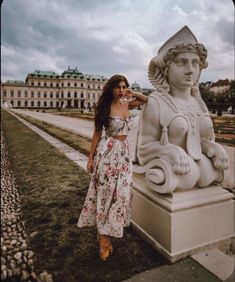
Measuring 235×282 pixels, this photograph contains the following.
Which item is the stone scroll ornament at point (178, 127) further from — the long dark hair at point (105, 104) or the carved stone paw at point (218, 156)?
the long dark hair at point (105, 104)

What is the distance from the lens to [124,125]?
7.36ft

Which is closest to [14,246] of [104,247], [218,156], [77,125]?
[104,247]

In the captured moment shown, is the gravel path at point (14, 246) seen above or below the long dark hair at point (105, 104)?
below

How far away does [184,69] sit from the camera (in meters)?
2.33

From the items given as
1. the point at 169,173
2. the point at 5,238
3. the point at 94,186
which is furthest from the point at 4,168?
the point at 169,173

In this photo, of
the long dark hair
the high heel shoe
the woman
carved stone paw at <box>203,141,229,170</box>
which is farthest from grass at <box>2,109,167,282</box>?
the long dark hair

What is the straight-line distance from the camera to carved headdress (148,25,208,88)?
89.2 inches

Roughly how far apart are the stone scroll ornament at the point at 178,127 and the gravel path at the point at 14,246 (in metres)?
1.21

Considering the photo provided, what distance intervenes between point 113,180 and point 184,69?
1.11 metres

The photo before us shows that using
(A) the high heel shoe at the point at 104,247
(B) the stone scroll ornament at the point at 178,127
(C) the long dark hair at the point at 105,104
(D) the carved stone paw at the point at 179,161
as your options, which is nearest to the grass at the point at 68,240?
(A) the high heel shoe at the point at 104,247

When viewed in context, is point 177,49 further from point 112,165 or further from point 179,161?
point 112,165

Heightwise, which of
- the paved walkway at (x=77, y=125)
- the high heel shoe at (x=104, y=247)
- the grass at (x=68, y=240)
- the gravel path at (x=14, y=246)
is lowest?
the gravel path at (x=14, y=246)

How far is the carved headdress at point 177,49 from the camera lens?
A: 2.27 meters

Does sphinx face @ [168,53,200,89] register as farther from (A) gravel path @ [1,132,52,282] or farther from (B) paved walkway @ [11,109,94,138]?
(B) paved walkway @ [11,109,94,138]
